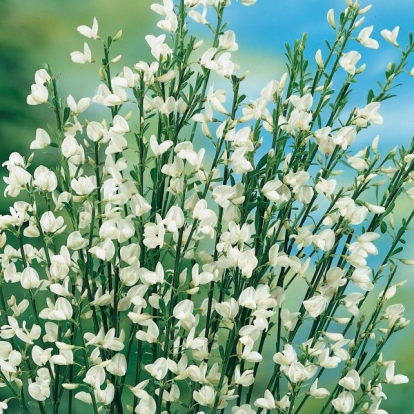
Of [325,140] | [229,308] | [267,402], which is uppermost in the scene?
[325,140]

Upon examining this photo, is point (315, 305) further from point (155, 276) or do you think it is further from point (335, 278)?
point (155, 276)

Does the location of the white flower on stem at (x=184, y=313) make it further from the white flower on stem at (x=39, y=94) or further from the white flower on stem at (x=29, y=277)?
the white flower on stem at (x=39, y=94)

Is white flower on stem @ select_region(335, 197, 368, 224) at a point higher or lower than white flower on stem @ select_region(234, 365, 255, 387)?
higher

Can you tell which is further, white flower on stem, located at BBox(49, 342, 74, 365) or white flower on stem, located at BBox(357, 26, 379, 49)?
white flower on stem, located at BBox(357, 26, 379, 49)

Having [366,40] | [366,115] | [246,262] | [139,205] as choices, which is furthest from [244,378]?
[366,40]

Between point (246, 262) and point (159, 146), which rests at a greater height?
point (159, 146)

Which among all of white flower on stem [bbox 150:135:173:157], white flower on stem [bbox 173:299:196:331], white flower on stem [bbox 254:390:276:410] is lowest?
white flower on stem [bbox 254:390:276:410]

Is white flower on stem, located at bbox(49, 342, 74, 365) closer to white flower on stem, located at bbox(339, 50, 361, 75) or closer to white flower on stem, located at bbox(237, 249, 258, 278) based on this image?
white flower on stem, located at bbox(237, 249, 258, 278)

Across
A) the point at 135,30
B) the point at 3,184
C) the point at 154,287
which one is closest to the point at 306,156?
the point at 154,287

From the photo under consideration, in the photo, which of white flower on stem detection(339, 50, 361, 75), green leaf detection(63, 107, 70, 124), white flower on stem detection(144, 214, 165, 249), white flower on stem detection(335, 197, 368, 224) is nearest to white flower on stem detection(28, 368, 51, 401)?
white flower on stem detection(144, 214, 165, 249)

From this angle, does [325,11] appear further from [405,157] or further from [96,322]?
[96,322]
